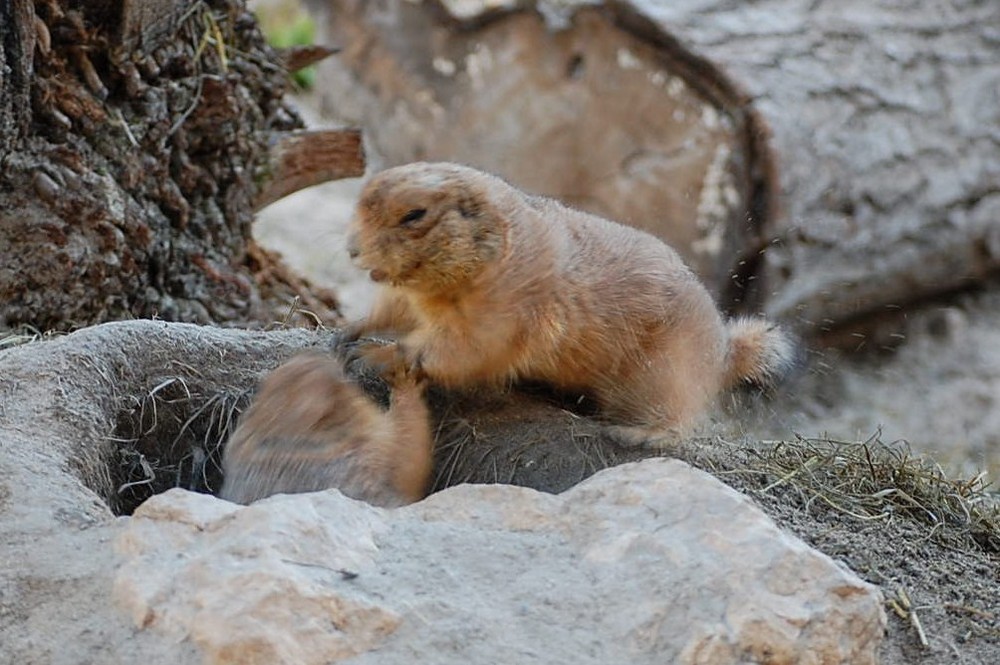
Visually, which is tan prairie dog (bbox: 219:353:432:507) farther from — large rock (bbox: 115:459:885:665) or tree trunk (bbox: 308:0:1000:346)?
tree trunk (bbox: 308:0:1000:346)

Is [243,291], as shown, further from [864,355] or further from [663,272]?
[864,355]

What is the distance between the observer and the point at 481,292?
353cm

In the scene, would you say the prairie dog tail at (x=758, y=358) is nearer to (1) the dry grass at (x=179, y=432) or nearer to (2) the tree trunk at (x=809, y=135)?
(1) the dry grass at (x=179, y=432)

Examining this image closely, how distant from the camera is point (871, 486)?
364 cm

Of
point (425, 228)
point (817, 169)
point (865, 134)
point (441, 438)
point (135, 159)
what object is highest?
point (425, 228)

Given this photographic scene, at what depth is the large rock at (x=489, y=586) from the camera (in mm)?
2316

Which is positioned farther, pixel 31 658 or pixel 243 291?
pixel 243 291

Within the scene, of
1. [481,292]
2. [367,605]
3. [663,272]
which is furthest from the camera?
[663,272]

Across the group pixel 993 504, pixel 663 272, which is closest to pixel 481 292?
pixel 663 272

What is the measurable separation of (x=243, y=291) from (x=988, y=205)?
4434 millimetres

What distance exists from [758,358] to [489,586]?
6.93 ft

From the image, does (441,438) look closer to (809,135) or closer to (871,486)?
(871,486)

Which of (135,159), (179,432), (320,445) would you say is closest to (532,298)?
(320,445)

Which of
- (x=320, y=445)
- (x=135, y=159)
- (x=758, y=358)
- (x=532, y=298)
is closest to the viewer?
(x=320, y=445)
